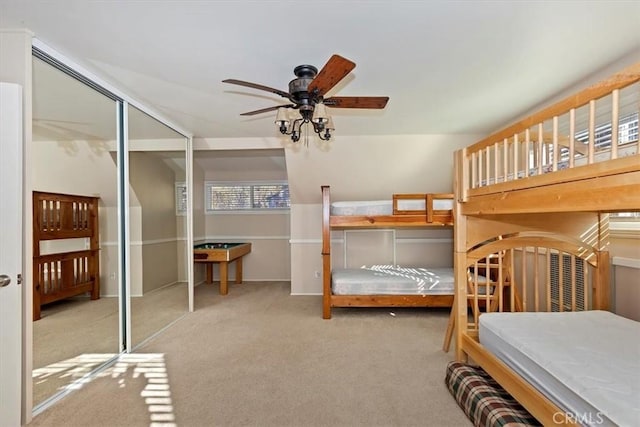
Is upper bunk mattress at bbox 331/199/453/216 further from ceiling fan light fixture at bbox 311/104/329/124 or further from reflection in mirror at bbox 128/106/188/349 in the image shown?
reflection in mirror at bbox 128/106/188/349

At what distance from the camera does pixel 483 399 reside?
170 cm

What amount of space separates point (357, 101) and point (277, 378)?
2112mm

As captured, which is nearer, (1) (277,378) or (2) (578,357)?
(2) (578,357)

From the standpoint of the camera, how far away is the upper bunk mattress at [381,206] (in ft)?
12.0

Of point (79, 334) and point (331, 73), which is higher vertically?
point (331, 73)

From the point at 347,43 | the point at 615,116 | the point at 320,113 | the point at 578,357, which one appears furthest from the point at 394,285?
the point at 615,116

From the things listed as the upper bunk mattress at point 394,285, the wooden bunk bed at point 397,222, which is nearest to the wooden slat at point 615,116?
the wooden bunk bed at point 397,222

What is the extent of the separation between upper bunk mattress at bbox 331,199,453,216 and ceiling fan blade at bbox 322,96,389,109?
69.3 inches

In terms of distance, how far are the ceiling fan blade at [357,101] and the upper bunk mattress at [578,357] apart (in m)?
1.67

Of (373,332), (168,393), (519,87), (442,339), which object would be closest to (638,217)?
(519,87)

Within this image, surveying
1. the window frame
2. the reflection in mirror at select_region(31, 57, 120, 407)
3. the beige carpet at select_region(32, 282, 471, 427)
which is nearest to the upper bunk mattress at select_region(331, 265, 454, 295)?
the beige carpet at select_region(32, 282, 471, 427)

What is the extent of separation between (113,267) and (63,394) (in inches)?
42.7

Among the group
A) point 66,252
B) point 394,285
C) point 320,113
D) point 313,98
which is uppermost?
point 313,98

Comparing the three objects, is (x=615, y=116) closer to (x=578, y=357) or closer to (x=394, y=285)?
(x=578, y=357)
